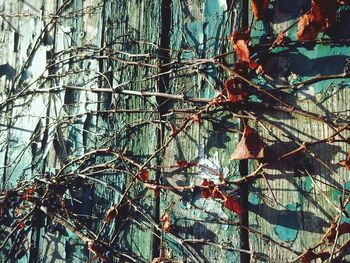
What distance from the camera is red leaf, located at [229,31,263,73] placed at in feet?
8.50

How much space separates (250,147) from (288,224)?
0.38 metres

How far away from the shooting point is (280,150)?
255 cm

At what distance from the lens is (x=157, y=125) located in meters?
2.82

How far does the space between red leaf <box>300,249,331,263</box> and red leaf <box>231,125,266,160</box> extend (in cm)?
46

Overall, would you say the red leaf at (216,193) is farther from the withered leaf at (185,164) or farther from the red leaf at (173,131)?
the red leaf at (173,131)

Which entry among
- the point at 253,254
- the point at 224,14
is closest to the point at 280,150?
the point at 253,254

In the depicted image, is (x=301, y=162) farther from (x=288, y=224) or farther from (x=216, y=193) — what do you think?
(x=216, y=193)

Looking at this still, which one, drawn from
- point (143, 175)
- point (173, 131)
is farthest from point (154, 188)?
point (173, 131)

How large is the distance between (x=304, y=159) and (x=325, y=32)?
1.94 ft

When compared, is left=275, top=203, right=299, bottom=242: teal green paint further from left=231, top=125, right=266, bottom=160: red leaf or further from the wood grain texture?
left=231, top=125, right=266, bottom=160: red leaf

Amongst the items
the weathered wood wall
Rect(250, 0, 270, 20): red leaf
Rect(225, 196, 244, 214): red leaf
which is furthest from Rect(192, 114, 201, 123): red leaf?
Rect(250, 0, 270, 20): red leaf

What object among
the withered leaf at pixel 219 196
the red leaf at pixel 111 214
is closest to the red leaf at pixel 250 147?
the withered leaf at pixel 219 196

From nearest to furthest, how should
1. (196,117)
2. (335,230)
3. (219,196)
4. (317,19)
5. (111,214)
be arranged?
(335,230)
(317,19)
(219,196)
(196,117)
(111,214)

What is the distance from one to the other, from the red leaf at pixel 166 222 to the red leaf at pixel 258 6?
1.05 metres
